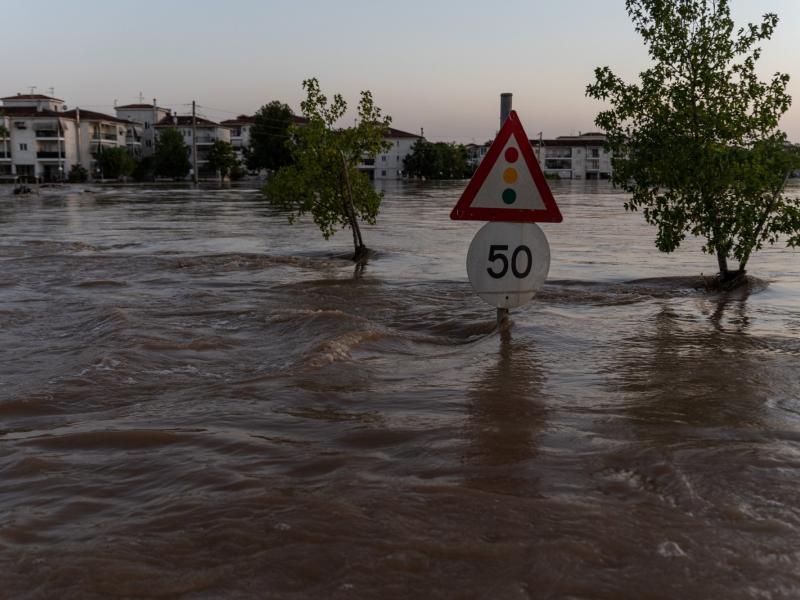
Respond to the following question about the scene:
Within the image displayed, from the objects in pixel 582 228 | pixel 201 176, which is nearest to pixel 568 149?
pixel 201 176

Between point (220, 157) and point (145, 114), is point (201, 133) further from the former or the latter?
point (220, 157)

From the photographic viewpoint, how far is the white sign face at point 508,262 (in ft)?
21.0

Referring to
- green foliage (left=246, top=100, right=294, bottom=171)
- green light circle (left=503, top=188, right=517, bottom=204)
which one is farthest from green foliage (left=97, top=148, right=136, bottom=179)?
green light circle (left=503, top=188, right=517, bottom=204)

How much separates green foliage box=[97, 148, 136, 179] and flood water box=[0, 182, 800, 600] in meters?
98.4

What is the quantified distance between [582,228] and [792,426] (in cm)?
2235

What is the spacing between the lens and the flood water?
9.34ft

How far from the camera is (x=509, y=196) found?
6.31m

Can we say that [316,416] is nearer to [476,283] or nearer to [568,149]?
[476,283]

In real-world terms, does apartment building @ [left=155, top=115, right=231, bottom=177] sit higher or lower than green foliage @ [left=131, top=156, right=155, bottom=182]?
higher

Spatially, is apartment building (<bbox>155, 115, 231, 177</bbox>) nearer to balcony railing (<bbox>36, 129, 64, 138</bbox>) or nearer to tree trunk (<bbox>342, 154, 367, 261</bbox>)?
balcony railing (<bbox>36, 129, 64, 138</bbox>)

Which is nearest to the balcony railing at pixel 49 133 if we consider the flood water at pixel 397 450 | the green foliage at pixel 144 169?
the green foliage at pixel 144 169

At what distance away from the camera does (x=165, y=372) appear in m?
6.11

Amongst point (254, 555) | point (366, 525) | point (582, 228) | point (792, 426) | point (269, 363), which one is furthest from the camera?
point (582, 228)

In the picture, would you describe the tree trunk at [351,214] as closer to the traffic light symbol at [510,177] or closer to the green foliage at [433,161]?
the traffic light symbol at [510,177]
